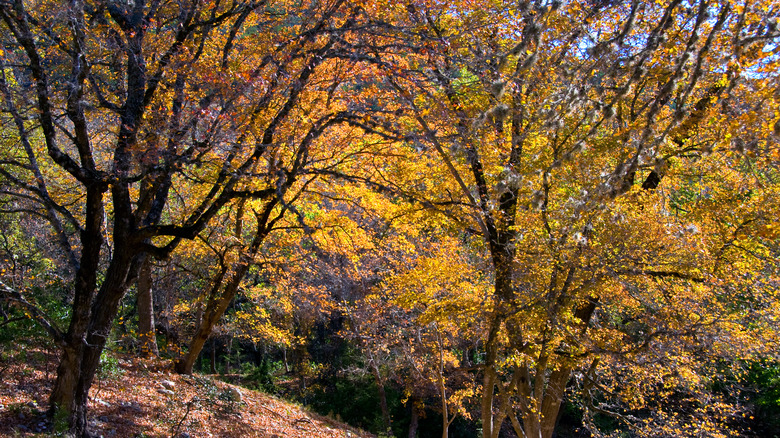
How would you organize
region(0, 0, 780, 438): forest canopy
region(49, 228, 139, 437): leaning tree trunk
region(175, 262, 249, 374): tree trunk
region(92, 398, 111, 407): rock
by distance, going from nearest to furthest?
region(0, 0, 780, 438): forest canopy → region(49, 228, 139, 437): leaning tree trunk → region(92, 398, 111, 407): rock → region(175, 262, 249, 374): tree trunk

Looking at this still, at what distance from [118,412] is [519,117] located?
Result: 22.8ft

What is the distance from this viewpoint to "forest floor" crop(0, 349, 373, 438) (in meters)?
6.06

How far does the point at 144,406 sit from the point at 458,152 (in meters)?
6.41

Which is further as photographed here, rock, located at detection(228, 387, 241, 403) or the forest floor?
rock, located at detection(228, 387, 241, 403)

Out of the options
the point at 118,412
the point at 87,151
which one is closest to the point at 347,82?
the point at 87,151

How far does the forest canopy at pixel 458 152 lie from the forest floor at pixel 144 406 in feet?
1.92

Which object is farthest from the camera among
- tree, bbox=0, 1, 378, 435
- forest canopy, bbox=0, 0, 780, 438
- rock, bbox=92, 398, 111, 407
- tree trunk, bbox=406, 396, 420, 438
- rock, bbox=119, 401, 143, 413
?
tree trunk, bbox=406, 396, 420, 438

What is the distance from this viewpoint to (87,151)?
5.26m

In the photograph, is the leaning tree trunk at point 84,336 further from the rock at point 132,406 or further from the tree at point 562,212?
the tree at point 562,212

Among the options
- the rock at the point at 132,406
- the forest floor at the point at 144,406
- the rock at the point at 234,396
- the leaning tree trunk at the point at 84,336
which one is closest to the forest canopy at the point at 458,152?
the leaning tree trunk at the point at 84,336

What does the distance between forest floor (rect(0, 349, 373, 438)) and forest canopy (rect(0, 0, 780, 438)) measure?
58cm

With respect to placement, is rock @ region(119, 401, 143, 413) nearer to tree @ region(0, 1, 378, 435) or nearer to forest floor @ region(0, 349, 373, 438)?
forest floor @ region(0, 349, 373, 438)

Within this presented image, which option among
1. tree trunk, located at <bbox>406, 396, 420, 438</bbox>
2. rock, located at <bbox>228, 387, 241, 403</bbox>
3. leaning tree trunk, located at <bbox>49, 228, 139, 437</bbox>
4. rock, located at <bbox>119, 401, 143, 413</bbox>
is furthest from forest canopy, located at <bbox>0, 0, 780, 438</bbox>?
tree trunk, located at <bbox>406, 396, 420, 438</bbox>

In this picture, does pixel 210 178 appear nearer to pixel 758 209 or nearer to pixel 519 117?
pixel 519 117
